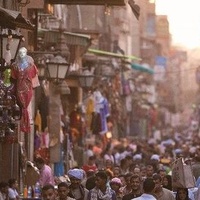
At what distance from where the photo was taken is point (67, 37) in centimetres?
2986

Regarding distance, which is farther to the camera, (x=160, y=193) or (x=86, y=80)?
(x=86, y=80)

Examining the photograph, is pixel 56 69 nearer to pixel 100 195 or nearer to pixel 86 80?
pixel 86 80

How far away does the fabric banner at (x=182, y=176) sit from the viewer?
50.8 ft

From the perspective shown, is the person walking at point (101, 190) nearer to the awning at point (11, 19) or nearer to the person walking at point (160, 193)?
the person walking at point (160, 193)

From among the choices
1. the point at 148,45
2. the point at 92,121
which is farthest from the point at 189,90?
the point at 92,121

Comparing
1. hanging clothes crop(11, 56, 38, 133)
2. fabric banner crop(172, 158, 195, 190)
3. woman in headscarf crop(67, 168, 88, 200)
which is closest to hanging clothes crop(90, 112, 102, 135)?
hanging clothes crop(11, 56, 38, 133)

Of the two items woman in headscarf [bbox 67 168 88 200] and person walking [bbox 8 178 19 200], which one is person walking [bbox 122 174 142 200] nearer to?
woman in headscarf [bbox 67 168 88 200]

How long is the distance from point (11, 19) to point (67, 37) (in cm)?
1458

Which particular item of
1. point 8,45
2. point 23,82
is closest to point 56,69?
point 23,82

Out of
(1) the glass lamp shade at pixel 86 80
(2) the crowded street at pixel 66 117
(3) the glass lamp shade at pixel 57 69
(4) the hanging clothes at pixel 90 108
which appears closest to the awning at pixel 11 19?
(2) the crowded street at pixel 66 117

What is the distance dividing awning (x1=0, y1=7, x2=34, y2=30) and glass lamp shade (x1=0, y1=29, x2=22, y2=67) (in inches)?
8.0

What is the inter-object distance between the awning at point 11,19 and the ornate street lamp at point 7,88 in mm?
262

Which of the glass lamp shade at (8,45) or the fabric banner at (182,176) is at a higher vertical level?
the glass lamp shade at (8,45)

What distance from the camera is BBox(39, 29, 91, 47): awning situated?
26395 mm
